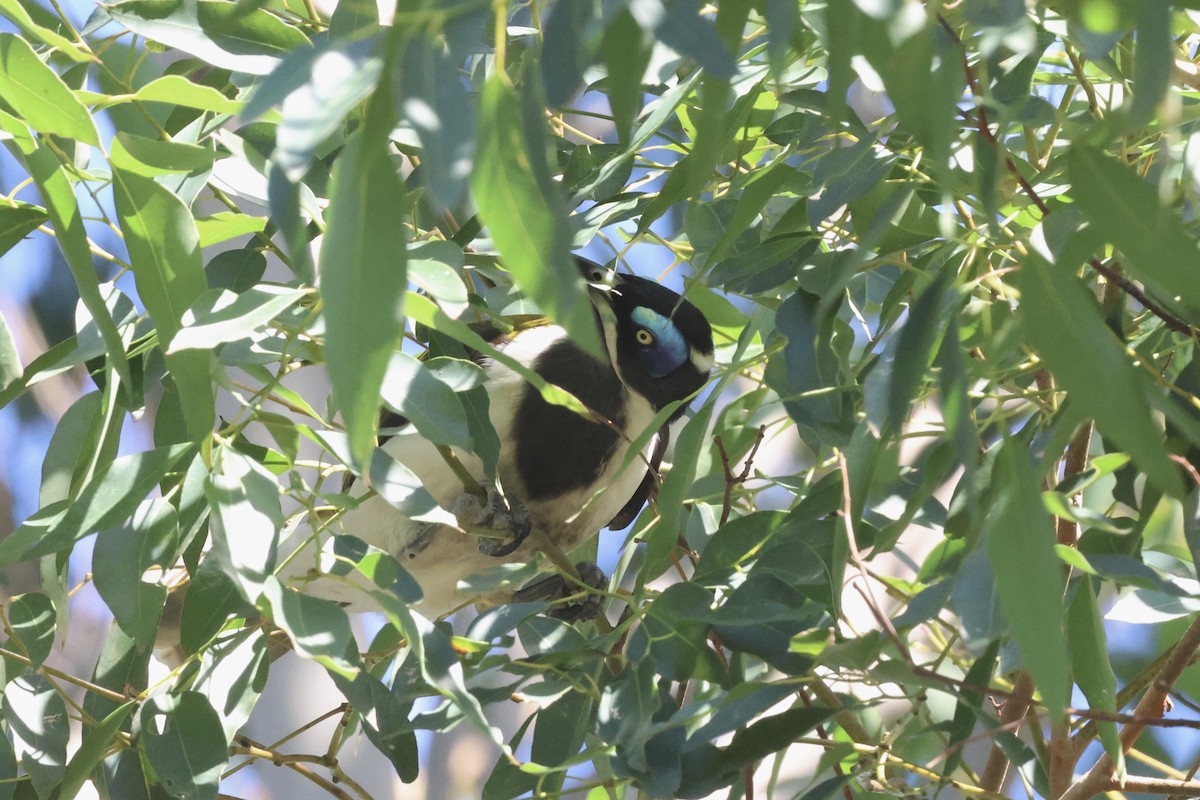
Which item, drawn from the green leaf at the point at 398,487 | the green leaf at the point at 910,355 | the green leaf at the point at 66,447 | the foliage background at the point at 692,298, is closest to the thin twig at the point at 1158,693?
the foliage background at the point at 692,298

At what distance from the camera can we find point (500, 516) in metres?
1.11

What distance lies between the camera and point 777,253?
802 mm

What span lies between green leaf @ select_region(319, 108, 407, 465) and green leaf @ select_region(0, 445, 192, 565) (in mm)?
298

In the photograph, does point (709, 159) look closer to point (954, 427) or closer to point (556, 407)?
point (954, 427)

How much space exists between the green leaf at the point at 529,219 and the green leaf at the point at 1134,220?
20 cm

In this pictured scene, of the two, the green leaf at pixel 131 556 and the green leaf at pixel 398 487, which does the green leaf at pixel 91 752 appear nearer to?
the green leaf at pixel 131 556

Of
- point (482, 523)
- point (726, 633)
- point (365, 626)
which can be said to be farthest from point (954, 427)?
point (365, 626)

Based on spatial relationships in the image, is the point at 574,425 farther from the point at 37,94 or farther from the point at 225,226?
the point at 37,94

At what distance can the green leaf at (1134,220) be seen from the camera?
0.47 m

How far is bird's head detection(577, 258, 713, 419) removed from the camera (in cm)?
121

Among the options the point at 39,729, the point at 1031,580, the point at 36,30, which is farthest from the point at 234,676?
the point at 1031,580

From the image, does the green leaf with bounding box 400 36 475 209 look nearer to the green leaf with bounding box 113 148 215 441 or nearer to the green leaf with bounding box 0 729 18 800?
the green leaf with bounding box 113 148 215 441

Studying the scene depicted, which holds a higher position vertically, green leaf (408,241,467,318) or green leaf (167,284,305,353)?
green leaf (408,241,467,318)

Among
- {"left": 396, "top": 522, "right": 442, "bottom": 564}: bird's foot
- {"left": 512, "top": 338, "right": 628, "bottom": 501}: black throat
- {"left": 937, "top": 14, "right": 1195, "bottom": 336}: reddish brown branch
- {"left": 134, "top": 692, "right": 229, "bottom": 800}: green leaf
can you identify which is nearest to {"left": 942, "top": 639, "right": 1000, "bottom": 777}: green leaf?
{"left": 937, "top": 14, "right": 1195, "bottom": 336}: reddish brown branch
